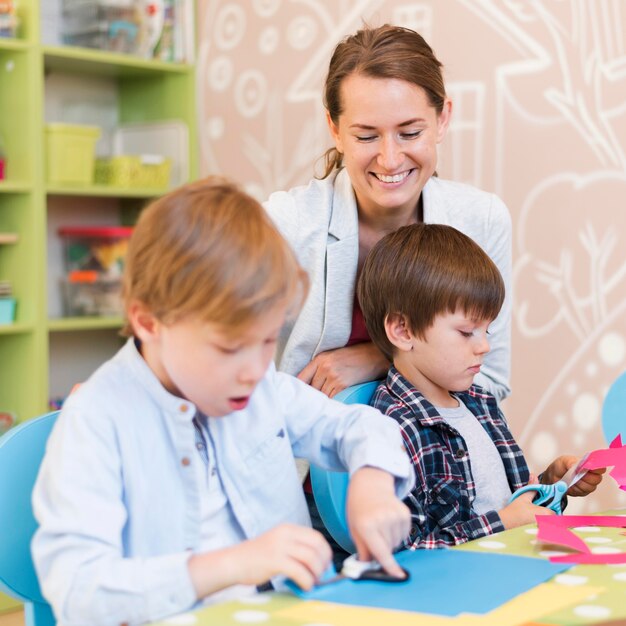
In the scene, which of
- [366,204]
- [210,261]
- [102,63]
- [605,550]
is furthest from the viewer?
[102,63]

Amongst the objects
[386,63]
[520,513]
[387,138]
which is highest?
[386,63]

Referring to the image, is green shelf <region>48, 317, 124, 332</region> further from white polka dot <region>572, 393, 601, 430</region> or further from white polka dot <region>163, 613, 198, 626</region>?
white polka dot <region>163, 613, 198, 626</region>

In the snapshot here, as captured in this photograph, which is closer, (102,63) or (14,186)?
(14,186)

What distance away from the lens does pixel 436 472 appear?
1.35 meters

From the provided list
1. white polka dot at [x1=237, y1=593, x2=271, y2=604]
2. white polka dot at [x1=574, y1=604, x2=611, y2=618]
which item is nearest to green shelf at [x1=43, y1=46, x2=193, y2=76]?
white polka dot at [x1=237, y1=593, x2=271, y2=604]

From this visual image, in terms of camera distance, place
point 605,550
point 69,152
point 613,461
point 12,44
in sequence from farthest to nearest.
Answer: point 69,152
point 12,44
point 613,461
point 605,550

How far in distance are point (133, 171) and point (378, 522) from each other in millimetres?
2297

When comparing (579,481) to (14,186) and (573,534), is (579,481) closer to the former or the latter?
(573,534)

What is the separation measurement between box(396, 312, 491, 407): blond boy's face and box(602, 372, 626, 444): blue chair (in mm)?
184

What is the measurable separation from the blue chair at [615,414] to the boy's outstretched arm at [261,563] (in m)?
0.62

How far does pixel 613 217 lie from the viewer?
85.1 inches

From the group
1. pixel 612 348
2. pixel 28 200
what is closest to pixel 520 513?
pixel 612 348

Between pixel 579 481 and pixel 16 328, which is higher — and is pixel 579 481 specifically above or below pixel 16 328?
above

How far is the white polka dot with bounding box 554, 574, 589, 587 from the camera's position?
914mm
